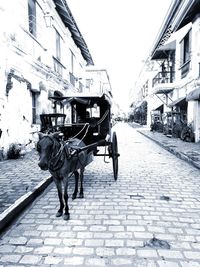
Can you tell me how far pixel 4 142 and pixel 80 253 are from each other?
6218 millimetres

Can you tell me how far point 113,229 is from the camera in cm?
347

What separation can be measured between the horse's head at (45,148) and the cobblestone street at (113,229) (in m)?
1.06

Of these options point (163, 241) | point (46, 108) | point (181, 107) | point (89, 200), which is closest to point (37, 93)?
point (46, 108)

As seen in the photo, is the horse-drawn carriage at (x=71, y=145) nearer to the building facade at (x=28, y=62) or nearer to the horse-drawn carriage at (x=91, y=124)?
the horse-drawn carriage at (x=91, y=124)

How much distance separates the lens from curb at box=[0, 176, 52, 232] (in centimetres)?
358

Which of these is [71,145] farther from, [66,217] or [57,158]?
[66,217]

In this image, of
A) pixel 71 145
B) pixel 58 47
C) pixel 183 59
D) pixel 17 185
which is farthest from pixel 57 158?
pixel 183 59

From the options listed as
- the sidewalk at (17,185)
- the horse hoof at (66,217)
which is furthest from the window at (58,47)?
the horse hoof at (66,217)

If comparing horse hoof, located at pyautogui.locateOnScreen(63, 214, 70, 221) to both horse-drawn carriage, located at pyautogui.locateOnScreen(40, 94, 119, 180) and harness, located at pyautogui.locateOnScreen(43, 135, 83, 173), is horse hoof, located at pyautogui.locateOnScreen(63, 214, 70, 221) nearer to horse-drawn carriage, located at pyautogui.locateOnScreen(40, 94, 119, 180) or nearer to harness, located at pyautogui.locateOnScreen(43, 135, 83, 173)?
harness, located at pyautogui.locateOnScreen(43, 135, 83, 173)

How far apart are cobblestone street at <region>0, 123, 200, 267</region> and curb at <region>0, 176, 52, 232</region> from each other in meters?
0.11

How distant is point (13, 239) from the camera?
3236 millimetres

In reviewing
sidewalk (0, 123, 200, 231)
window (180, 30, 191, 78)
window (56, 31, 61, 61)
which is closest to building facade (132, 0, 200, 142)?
window (180, 30, 191, 78)

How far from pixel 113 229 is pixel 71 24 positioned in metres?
15.5

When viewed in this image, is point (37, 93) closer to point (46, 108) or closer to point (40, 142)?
point (46, 108)
